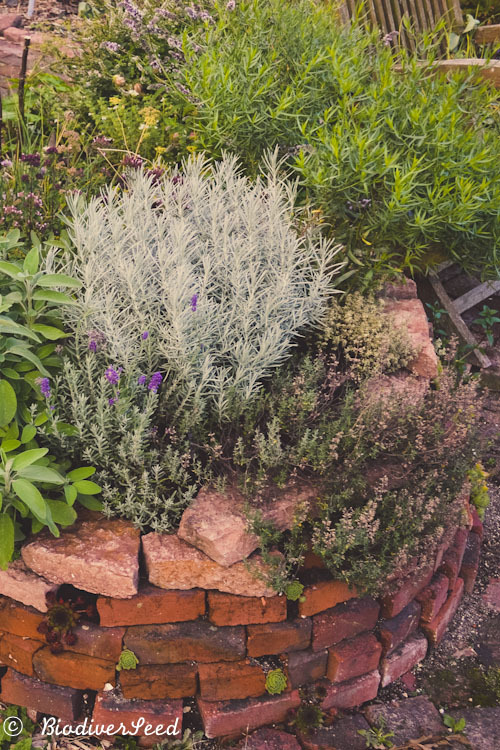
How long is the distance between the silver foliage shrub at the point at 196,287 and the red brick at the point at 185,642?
0.81 m

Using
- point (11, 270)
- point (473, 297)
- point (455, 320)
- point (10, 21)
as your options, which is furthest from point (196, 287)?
point (10, 21)

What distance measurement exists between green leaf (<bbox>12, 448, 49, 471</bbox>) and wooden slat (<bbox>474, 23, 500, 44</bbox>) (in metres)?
5.46

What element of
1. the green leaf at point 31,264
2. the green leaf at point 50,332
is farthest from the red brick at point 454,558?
the green leaf at point 31,264

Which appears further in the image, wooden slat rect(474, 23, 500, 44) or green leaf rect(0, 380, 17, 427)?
wooden slat rect(474, 23, 500, 44)

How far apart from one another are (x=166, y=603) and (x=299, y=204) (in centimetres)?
210

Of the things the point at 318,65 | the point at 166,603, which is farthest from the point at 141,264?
the point at 318,65

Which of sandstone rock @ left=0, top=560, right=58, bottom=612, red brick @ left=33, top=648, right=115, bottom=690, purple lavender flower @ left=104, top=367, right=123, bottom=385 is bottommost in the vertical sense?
red brick @ left=33, top=648, right=115, bottom=690

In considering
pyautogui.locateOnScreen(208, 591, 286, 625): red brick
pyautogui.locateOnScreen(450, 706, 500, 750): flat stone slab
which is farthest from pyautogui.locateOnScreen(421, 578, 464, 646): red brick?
pyautogui.locateOnScreen(208, 591, 286, 625): red brick

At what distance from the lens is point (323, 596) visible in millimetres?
2654

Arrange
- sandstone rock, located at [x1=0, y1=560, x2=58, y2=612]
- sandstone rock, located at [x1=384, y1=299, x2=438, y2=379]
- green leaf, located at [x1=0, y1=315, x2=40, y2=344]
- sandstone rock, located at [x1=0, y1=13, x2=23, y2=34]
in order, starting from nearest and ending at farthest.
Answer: green leaf, located at [x1=0, y1=315, x2=40, y2=344] < sandstone rock, located at [x1=0, y1=560, x2=58, y2=612] < sandstone rock, located at [x1=384, y1=299, x2=438, y2=379] < sandstone rock, located at [x1=0, y1=13, x2=23, y2=34]

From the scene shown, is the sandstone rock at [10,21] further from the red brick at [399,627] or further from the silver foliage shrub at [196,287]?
the red brick at [399,627]

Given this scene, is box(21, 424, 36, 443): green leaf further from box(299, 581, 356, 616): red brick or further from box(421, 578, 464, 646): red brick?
box(421, 578, 464, 646): red brick

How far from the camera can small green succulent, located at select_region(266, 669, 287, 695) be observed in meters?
2.63

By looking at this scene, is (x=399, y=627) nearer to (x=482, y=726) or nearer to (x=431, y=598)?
(x=431, y=598)
